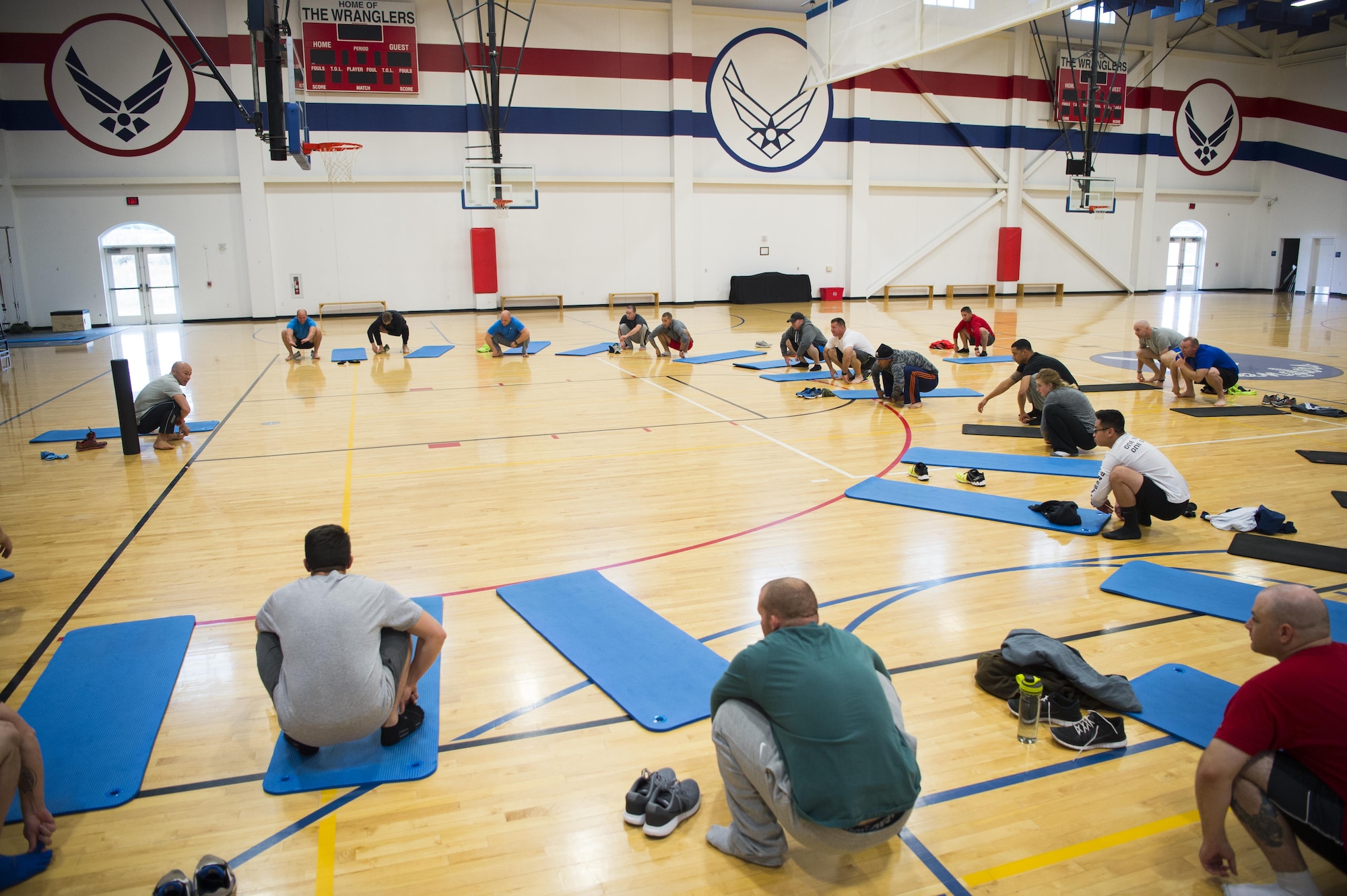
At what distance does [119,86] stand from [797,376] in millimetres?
19661

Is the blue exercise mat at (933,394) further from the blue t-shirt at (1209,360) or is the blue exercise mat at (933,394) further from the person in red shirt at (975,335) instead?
the person in red shirt at (975,335)

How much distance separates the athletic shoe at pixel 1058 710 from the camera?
12.7 ft

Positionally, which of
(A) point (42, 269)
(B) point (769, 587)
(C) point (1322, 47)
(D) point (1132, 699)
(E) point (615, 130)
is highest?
(C) point (1322, 47)

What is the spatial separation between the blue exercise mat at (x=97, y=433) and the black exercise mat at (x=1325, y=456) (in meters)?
11.7

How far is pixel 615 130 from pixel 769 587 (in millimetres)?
24653

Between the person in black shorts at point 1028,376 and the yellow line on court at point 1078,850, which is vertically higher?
the person in black shorts at point 1028,376

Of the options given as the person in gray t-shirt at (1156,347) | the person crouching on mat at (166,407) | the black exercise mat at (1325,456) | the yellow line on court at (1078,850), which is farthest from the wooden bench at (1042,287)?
the yellow line on court at (1078,850)

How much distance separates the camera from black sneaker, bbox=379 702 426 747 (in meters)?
3.80

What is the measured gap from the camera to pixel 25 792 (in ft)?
10.1

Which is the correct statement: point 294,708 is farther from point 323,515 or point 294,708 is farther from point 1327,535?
point 1327,535

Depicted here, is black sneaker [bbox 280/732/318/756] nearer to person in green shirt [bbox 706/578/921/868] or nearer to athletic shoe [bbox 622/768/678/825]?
athletic shoe [bbox 622/768/678/825]

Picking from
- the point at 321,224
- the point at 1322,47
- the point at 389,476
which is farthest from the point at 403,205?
the point at 1322,47

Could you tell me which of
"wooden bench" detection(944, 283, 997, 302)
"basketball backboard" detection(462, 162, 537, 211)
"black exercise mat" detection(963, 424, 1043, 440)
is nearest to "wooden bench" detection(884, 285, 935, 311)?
"wooden bench" detection(944, 283, 997, 302)

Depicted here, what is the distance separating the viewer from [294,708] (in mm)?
3506
